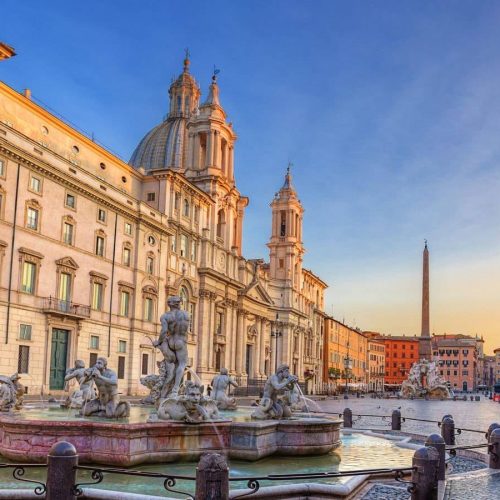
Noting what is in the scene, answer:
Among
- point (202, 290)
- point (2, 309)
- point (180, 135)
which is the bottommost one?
point (2, 309)

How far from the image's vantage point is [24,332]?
107 feet

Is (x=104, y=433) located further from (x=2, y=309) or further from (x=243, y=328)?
(x=243, y=328)

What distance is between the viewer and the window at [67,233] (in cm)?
3597

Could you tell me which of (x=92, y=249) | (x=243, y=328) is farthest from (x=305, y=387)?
(x=92, y=249)

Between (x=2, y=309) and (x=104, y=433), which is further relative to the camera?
(x=2, y=309)

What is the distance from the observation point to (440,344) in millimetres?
170500

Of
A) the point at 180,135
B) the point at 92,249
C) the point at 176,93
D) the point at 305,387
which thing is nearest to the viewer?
the point at 92,249

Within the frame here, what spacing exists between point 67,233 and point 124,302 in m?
7.03

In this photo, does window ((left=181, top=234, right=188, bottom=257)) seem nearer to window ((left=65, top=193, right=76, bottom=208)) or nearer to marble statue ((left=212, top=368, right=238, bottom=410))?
window ((left=65, top=193, right=76, bottom=208))

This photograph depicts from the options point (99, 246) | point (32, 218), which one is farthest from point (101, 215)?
point (32, 218)

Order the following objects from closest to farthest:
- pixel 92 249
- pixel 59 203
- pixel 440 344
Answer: pixel 59 203 → pixel 92 249 → pixel 440 344

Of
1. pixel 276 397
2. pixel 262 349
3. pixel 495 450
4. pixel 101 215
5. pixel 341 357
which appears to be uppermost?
pixel 101 215

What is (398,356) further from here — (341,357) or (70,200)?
(70,200)

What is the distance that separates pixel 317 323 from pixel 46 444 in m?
84.8
